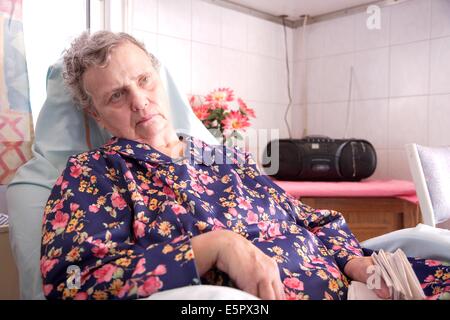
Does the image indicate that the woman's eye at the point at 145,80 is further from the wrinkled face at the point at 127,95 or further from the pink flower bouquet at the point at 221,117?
the pink flower bouquet at the point at 221,117

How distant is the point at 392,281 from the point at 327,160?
1231mm

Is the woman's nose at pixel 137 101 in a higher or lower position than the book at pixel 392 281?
higher

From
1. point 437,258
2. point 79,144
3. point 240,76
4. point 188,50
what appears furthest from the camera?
point 240,76

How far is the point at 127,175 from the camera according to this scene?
36.5 inches

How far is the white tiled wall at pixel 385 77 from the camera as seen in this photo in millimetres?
2086

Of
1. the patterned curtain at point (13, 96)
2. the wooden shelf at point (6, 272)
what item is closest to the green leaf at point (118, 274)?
the wooden shelf at point (6, 272)

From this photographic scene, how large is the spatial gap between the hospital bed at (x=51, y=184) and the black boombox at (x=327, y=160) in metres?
0.82

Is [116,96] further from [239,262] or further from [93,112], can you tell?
[239,262]

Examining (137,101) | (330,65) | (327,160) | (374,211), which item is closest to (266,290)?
(137,101)

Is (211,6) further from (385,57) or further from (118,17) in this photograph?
(385,57)

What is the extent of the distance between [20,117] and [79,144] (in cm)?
44

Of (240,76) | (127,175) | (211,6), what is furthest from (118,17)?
(127,175)

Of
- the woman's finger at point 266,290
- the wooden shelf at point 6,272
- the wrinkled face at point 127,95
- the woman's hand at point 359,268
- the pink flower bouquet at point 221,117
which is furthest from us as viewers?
the pink flower bouquet at point 221,117

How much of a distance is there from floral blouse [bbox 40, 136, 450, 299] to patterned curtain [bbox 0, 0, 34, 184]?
551 mm
